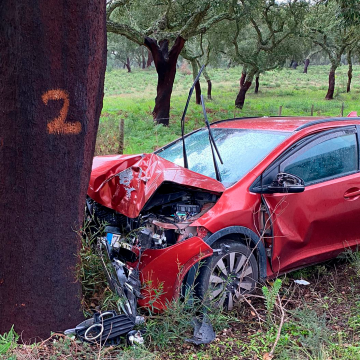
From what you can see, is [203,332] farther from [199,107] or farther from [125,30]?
[199,107]

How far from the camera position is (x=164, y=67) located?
16.9 metres

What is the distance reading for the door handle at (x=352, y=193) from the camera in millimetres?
4394

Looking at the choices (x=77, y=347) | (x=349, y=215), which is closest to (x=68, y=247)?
(x=77, y=347)

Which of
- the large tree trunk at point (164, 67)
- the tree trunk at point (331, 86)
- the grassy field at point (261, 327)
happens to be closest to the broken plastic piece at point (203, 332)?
the grassy field at point (261, 327)

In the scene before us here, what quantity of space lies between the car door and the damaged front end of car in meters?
0.72

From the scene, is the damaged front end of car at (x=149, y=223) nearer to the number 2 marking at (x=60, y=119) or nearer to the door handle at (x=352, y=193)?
the number 2 marking at (x=60, y=119)

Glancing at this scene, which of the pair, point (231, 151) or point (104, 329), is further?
point (231, 151)

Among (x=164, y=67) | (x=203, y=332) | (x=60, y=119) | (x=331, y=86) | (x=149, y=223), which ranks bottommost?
(x=203, y=332)

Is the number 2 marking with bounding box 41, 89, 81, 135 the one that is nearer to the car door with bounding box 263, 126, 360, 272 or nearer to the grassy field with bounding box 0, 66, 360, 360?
the grassy field with bounding box 0, 66, 360, 360

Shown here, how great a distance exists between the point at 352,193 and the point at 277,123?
110 centimetres

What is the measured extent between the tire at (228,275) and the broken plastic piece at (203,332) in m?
0.19

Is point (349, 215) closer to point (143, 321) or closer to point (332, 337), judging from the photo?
point (332, 337)

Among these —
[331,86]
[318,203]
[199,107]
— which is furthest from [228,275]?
[331,86]

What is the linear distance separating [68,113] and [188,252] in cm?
142
